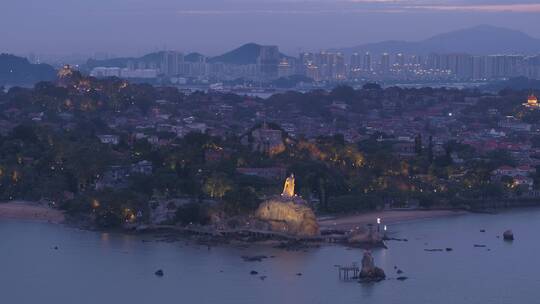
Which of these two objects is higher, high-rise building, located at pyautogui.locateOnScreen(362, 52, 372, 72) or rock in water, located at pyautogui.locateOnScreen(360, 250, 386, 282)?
high-rise building, located at pyautogui.locateOnScreen(362, 52, 372, 72)

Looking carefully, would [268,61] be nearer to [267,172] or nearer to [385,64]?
[385,64]

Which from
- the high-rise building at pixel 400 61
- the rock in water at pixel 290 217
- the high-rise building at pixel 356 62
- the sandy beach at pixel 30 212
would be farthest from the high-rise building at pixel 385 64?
the rock in water at pixel 290 217

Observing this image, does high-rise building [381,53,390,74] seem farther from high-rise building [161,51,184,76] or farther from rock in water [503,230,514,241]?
rock in water [503,230,514,241]

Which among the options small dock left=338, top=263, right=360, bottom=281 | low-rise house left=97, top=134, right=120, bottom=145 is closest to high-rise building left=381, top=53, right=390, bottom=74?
low-rise house left=97, top=134, right=120, bottom=145

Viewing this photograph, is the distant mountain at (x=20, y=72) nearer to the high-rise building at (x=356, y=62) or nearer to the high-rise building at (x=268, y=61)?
the high-rise building at (x=268, y=61)

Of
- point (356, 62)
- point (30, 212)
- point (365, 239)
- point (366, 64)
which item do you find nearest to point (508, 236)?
point (365, 239)

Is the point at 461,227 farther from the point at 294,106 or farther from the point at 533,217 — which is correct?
the point at 294,106
